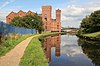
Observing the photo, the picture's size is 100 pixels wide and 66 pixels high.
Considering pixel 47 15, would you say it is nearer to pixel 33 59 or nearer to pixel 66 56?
pixel 66 56

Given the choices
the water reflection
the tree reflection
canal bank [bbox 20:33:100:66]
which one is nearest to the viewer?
canal bank [bbox 20:33:100:66]

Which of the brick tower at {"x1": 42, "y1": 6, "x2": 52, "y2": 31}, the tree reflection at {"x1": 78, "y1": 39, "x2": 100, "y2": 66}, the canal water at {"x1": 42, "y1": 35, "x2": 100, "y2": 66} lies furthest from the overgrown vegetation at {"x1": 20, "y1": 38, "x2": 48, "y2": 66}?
the brick tower at {"x1": 42, "y1": 6, "x2": 52, "y2": 31}

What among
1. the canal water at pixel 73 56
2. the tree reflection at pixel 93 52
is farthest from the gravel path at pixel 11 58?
the tree reflection at pixel 93 52

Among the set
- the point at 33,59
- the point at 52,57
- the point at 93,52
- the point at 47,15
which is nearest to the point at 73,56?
the point at 52,57

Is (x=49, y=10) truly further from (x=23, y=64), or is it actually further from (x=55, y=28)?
(x=23, y=64)

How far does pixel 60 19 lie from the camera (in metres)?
157

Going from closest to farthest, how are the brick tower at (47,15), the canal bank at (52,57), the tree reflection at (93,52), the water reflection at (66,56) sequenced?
1. the canal bank at (52,57)
2. the water reflection at (66,56)
3. the tree reflection at (93,52)
4. the brick tower at (47,15)

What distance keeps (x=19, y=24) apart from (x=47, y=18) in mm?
54580

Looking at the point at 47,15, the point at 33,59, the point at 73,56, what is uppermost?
the point at 47,15

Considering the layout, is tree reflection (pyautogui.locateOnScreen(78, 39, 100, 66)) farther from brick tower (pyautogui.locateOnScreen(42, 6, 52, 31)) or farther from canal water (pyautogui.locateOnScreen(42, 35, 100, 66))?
brick tower (pyautogui.locateOnScreen(42, 6, 52, 31))

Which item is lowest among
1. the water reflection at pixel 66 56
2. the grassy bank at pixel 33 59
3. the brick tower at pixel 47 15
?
the water reflection at pixel 66 56

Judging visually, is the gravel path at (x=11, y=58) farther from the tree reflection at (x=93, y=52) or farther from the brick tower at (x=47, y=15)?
the brick tower at (x=47, y=15)

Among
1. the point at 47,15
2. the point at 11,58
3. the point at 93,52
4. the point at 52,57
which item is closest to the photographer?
the point at 11,58

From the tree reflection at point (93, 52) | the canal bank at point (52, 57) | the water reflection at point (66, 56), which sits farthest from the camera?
the tree reflection at point (93, 52)
